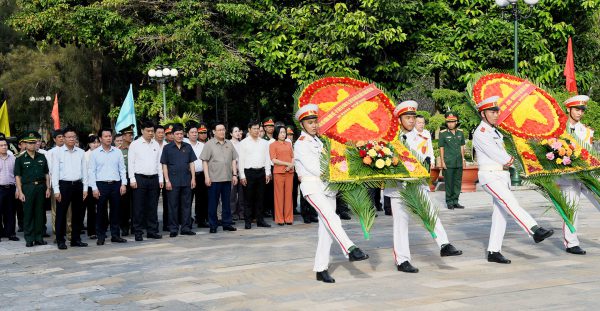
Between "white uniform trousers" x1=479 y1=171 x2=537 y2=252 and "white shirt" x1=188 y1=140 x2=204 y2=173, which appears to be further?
"white shirt" x1=188 y1=140 x2=204 y2=173

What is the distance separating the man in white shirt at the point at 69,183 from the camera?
11914mm

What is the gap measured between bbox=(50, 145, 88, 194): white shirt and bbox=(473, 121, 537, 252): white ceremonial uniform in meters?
5.74

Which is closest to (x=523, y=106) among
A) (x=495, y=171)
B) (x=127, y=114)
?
(x=495, y=171)

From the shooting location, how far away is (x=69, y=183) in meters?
12.0

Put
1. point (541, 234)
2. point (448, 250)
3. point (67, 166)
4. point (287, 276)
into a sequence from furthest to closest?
point (67, 166) < point (448, 250) < point (541, 234) < point (287, 276)

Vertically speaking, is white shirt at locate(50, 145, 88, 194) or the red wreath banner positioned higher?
the red wreath banner

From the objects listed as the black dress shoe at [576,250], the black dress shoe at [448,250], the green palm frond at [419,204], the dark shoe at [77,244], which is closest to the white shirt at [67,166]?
the dark shoe at [77,244]

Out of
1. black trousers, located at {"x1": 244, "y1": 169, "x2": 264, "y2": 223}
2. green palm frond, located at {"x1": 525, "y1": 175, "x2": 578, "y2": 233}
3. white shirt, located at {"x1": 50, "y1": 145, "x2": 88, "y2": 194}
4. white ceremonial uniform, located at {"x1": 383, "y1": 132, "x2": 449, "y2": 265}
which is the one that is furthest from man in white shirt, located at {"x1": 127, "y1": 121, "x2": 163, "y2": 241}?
green palm frond, located at {"x1": 525, "y1": 175, "x2": 578, "y2": 233}

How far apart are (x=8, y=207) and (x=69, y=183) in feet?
6.64

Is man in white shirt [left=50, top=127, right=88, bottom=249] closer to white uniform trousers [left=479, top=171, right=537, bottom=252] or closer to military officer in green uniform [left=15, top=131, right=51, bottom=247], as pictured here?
military officer in green uniform [left=15, top=131, right=51, bottom=247]

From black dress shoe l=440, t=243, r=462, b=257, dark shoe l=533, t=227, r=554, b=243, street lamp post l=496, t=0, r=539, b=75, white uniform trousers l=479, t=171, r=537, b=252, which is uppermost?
street lamp post l=496, t=0, r=539, b=75

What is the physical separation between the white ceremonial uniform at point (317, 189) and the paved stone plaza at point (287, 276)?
425 millimetres

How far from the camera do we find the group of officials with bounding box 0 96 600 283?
9.49 meters

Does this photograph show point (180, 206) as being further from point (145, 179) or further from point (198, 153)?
point (198, 153)
